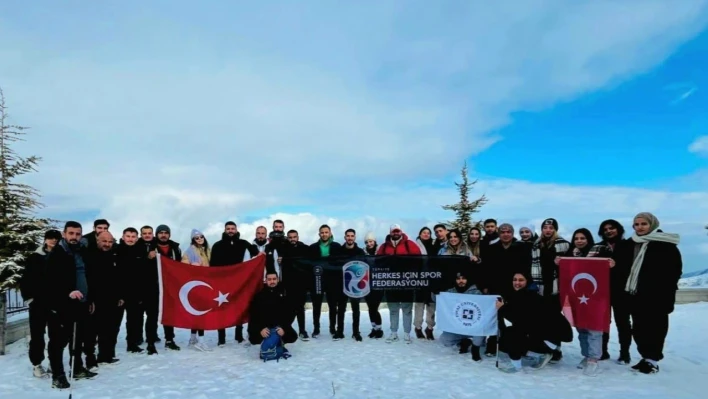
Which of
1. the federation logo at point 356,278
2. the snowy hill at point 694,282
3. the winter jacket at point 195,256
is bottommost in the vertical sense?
the snowy hill at point 694,282

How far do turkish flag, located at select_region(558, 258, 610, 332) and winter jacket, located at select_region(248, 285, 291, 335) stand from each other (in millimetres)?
4925

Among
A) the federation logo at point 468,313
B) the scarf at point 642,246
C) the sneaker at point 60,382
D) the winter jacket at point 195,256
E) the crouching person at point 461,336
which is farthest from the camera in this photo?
the winter jacket at point 195,256


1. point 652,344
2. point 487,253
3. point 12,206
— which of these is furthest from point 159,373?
point 652,344

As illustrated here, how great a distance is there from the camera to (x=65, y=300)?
6504 mm

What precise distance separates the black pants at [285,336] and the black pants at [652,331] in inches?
227

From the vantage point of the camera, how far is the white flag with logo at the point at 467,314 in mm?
7926

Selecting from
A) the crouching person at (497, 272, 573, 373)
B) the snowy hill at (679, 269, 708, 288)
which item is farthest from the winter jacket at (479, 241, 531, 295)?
the snowy hill at (679, 269, 708, 288)

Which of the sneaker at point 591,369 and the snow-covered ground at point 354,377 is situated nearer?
the snow-covered ground at point 354,377

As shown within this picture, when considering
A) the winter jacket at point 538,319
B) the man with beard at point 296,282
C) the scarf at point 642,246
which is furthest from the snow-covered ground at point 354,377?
the scarf at point 642,246

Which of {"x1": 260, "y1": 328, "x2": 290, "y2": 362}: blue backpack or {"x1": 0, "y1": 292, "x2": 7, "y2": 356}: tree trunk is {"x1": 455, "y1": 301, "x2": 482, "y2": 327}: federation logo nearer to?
{"x1": 260, "y1": 328, "x2": 290, "y2": 362}: blue backpack

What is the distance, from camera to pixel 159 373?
7.16 meters

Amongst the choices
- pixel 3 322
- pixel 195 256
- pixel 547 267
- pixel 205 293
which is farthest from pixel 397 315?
pixel 3 322

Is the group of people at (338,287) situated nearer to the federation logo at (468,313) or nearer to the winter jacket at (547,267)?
the winter jacket at (547,267)

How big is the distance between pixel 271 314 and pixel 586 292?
5.44 m
